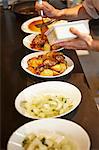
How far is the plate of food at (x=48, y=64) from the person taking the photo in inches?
51.1

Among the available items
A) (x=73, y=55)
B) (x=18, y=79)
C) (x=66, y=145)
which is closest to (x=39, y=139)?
(x=66, y=145)

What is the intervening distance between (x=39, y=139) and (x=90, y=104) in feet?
0.82

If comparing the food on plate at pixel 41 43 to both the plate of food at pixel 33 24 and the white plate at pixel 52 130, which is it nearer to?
the plate of food at pixel 33 24

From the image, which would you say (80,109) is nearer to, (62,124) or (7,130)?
(62,124)

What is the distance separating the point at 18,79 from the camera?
129 cm

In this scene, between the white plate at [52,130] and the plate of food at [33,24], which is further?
the plate of food at [33,24]

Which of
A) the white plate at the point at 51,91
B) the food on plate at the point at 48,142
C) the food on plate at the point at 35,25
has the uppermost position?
the food on plate at the point at 35,25

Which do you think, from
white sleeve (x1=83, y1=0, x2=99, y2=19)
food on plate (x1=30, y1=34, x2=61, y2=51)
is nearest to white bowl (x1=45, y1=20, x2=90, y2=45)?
food on plate (x1=30, y1=34, x2=61, y2=51)

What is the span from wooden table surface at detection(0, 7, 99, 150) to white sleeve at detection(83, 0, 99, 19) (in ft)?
0.94

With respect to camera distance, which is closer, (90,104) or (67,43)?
(90,104)

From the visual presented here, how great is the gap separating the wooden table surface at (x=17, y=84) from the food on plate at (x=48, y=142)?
69 mm

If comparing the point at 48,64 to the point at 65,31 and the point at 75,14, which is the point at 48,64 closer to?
the point at 65,31

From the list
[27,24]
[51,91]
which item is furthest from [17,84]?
[27,24]

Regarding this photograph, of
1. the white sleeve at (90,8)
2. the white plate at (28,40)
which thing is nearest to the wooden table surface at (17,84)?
the white plate at (28,40)
